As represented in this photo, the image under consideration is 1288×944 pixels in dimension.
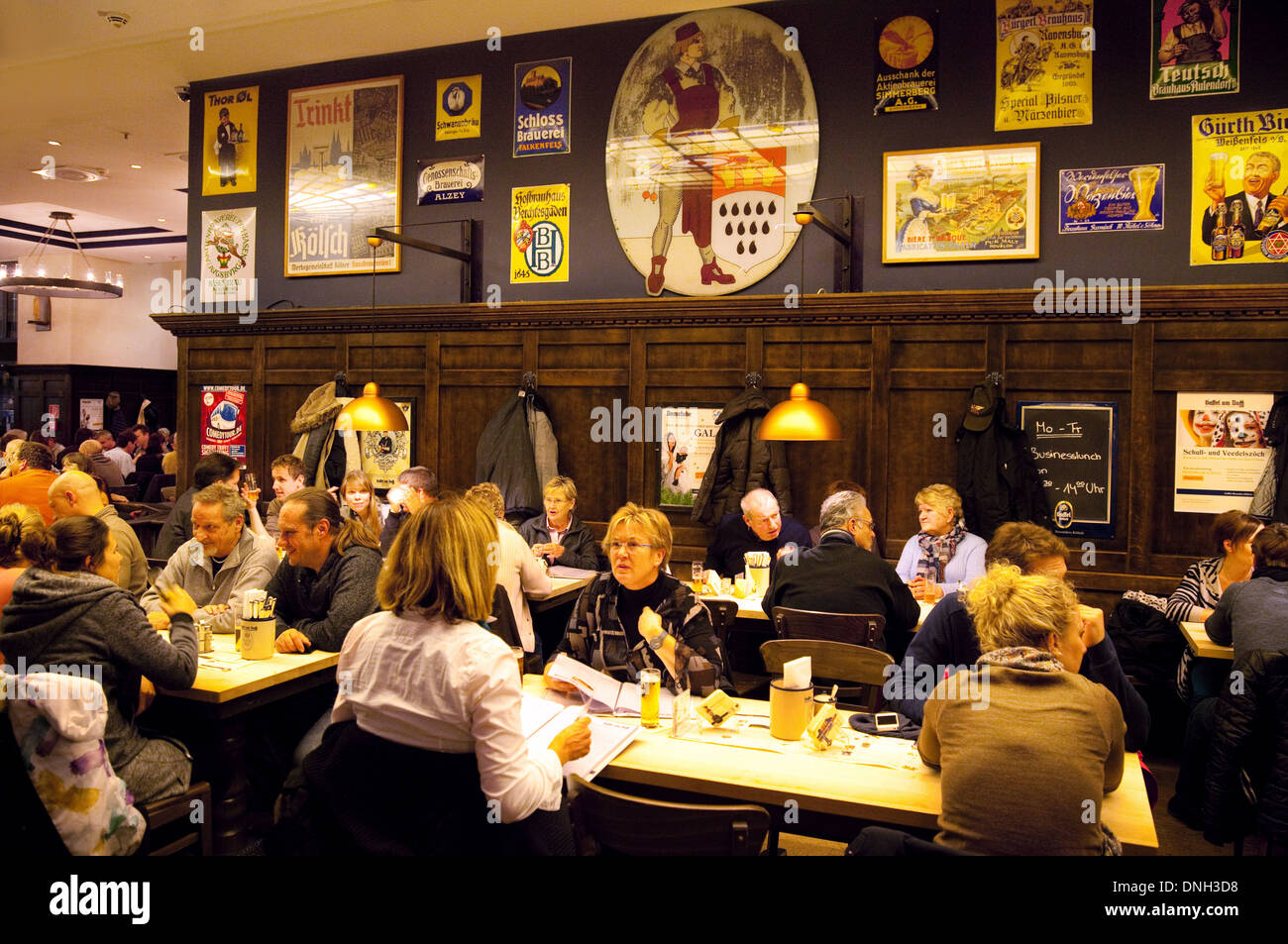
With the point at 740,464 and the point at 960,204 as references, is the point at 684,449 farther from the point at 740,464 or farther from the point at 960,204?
the point at 960,204

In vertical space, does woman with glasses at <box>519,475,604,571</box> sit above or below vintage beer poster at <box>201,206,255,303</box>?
below

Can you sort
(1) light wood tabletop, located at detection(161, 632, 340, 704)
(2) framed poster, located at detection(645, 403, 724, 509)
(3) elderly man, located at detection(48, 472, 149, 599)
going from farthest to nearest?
(2) framed poster, located at detection(645, 403, 724, 509)
(3) elderly man, located at detection(48, 472, 149, 599)
(1) light wood tabletop, located at detection(161, 632, 340, 704)

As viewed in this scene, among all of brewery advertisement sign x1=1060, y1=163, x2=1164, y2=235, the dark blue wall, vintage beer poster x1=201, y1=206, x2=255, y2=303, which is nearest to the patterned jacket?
the dark blue wall

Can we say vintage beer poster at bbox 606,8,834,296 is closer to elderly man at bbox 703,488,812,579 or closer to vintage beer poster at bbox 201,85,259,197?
elderly man at bbox 703,488,812,579

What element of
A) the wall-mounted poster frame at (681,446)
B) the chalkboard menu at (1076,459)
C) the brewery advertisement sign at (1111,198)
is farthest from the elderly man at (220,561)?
the brewery advertisement sign at (1111,198)

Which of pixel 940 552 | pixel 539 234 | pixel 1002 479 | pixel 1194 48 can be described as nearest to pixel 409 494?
pixel 539 234

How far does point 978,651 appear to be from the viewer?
303cm

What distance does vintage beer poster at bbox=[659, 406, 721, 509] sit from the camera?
6441 millimetres

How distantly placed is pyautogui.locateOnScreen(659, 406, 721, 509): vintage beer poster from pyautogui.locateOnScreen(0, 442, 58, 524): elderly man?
3.81m

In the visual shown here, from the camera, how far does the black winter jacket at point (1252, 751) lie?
3.33m

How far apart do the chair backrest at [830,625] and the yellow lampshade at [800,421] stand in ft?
5.18

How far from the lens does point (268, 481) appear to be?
771cm

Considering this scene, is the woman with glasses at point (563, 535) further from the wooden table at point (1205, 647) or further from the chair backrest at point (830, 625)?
the wooden table at point (1205, 647)

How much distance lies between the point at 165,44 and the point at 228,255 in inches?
66.7
